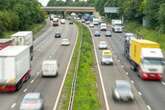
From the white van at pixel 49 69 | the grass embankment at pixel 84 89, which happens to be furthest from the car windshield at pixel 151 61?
the white van at pixel 49 69

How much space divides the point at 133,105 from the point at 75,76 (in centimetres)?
1370

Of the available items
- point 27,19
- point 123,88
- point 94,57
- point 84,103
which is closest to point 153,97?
point 123,88

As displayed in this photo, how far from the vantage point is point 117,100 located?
4016 cm

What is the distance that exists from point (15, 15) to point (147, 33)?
32750 mm

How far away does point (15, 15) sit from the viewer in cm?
12156

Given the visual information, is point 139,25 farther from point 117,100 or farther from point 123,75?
point 117,100

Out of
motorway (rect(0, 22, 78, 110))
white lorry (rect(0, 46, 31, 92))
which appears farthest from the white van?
white lorry (rect(0, 46, 31, 92))

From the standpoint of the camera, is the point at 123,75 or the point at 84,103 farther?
the point at 123,75

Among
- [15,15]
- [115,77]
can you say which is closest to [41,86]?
[115,77]

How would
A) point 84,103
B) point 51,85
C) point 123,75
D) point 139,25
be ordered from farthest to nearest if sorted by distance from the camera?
point 139,25 < point 123,75 < point 51,85 < point 84,103

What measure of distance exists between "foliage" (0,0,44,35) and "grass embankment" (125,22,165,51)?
29.1m

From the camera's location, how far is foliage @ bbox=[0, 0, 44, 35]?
113 m

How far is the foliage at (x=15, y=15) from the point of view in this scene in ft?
372

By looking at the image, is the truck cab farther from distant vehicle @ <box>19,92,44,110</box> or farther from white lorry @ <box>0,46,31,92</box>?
distant vehicle @ <box>19,92,44,110</box>
